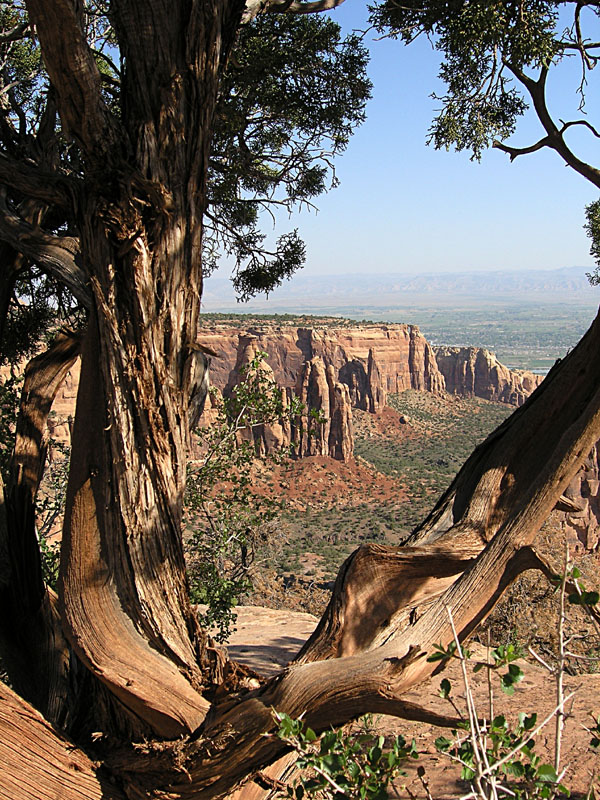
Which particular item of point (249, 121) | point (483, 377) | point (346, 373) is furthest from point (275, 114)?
point (483, 377)

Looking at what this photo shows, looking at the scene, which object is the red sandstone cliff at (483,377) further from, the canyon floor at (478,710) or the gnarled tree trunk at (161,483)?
the gnarled tree trunk at (161,483)

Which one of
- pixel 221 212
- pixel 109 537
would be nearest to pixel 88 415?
pixel 109 537

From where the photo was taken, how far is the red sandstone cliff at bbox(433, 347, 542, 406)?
74562mm

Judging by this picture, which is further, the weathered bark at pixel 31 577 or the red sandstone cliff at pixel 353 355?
the red sandstone cliff at pixel 353 355

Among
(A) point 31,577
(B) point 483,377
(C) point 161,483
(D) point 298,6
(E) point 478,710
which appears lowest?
(B) point 483,377

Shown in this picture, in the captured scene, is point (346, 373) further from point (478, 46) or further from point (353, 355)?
point (478, 46)

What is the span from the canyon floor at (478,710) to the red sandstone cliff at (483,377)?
68.4 m

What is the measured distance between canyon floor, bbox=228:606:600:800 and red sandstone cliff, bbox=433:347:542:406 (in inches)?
2694

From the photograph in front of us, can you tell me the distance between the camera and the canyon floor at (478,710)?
380 centimetres

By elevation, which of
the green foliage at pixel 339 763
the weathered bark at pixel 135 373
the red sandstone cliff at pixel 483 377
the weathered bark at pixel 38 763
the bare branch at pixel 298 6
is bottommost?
the red sandstone cliff at pixel 483 377

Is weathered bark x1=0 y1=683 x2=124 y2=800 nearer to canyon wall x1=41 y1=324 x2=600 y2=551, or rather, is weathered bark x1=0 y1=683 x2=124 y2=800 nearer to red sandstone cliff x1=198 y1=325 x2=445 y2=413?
canyon wall x1=41 y1=324 x2=600 y2=551

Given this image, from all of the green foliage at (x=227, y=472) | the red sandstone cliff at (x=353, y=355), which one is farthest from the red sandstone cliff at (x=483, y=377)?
the green foliage at (x=227, y=472)

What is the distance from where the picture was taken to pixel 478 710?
16.5 feet

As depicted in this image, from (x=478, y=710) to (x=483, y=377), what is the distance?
74.7 meters
